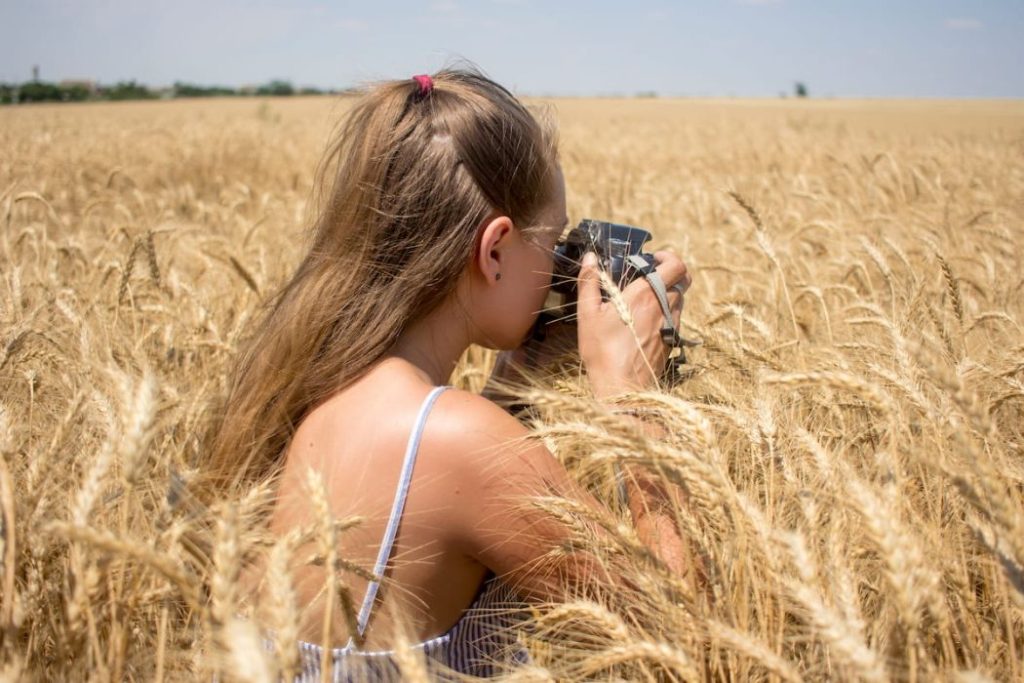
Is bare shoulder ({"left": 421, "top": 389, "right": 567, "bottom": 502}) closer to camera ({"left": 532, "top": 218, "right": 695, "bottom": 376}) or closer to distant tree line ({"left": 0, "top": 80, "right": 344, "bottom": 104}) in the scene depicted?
camera ({"left": 532, "top": 218, "right": 695, "bottom": 376})

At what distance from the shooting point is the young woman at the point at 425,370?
119 centimetres

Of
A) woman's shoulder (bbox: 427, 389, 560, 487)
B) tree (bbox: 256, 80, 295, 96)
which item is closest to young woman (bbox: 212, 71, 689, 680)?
woman's shoulder (bbox: 427, 389, 560, 487)

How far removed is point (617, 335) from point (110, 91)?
62.4 m

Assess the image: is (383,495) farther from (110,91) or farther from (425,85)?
(110,91)

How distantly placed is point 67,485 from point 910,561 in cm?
153

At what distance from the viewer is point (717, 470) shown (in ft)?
3.14

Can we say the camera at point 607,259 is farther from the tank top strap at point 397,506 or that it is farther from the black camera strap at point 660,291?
the tank top strap at point 397,506

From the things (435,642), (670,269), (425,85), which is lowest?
(435,642)

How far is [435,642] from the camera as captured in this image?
1.32m

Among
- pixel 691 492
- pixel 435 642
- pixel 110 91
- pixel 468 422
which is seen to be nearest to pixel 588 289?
pixel 468 422

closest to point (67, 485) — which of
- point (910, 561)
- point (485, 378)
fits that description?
point (485, 378)

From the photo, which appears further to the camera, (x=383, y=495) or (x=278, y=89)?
(x=278, y=89)

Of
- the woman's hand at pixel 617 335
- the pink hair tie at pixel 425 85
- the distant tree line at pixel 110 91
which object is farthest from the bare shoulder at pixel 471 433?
the distant tree line at pixel 110 91

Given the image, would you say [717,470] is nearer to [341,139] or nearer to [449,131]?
[449,131]
